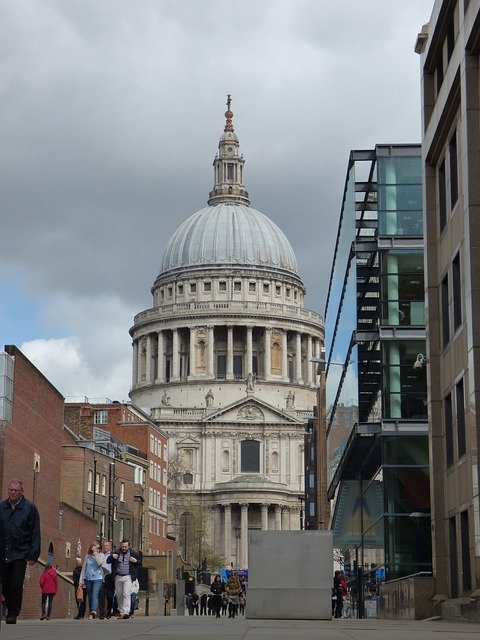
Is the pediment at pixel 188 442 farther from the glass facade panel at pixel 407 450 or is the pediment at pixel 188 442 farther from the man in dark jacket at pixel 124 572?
the man in dark jacket at pixel 124 572

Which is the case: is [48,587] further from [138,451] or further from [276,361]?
[276,361]

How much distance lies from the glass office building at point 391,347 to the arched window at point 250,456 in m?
121

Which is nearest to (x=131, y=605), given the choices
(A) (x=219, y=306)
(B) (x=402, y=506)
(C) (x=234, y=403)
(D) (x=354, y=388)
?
(B) (x=402, y=506)

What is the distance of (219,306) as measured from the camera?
183 m

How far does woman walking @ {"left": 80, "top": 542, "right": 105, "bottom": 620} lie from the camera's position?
30.1 m

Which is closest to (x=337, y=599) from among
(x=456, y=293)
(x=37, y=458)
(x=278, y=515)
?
(x=37, y=458)

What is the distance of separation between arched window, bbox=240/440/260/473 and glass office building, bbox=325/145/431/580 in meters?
121

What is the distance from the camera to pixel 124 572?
29.6 m

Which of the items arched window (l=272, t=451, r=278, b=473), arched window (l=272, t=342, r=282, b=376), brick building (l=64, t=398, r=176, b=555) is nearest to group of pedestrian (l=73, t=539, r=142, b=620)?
brick building (l=64, t=398, r=176, b=555)

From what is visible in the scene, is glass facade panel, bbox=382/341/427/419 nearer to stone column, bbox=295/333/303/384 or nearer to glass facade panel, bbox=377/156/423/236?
glass facade panel, bbox=377/156/423/236

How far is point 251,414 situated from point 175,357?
14758 mm

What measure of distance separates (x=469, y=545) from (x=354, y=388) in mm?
18058

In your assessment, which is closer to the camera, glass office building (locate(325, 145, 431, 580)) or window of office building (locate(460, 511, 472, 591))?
window of office building (locate(460, 511, 472, 591))

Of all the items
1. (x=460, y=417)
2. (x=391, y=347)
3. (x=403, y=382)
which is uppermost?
(x=391, y=347)
